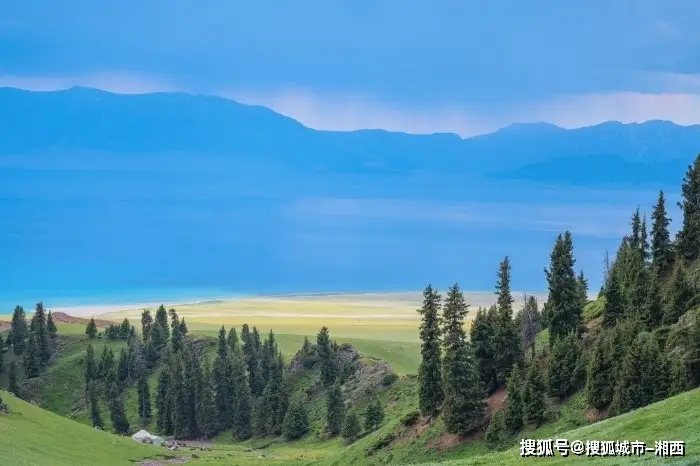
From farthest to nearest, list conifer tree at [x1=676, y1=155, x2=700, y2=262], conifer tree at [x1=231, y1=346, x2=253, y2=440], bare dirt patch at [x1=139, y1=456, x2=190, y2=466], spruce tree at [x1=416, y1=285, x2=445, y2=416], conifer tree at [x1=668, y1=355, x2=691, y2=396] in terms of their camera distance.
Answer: conifer tree at [x1=231, y1=346, x2=253, y2=440] → conifer tree at [x1=676, y1=155, x2=700, y2=262] → bare dirt patch at [x1=139, y1=456, x2=190, y2=466] → spruce tree at [x1=416, y1=285, x2=445, y2=416] → conifer tree at [x1=668, y1=355, x2=691, y2=396]

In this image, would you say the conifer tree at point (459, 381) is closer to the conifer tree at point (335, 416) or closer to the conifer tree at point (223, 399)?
the conifer tree at point (335, 416)

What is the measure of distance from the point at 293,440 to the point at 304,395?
20.3 metres

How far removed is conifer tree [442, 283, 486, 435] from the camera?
6575 centimetres

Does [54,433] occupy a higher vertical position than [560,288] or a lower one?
lower

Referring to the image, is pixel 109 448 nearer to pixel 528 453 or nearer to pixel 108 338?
pixel 528 453

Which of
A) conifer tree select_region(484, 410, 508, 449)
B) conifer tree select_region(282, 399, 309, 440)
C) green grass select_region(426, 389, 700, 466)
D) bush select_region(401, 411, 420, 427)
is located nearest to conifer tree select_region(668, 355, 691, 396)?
green grass select_region(426, 389, 700, 466)

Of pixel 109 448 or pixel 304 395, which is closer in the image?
pixel 109 448

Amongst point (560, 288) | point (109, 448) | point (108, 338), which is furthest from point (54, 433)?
point (108, 338)

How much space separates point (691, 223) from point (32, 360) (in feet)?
484

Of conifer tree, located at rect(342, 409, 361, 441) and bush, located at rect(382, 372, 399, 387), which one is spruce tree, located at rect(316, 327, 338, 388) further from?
conifer tree, located at rect(342, 409, 361, 441)

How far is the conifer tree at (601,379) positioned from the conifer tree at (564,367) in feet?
19.3

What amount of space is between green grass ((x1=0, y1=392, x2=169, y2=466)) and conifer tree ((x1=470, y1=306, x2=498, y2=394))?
118 ft

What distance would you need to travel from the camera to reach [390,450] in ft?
233

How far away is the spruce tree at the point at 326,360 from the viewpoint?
5595 inches
